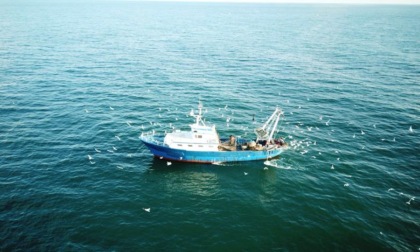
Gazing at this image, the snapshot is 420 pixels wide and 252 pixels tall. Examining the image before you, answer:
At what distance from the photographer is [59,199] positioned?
1905 inches

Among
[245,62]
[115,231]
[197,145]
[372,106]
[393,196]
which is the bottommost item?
[115,231]

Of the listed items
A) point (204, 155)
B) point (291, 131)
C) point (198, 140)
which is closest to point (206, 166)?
point (204, 155)

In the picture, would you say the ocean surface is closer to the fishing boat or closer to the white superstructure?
the fishing boat

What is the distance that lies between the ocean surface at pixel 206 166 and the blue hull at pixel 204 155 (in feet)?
4.73

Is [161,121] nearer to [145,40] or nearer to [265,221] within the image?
[265,221]

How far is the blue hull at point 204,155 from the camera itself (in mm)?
58625

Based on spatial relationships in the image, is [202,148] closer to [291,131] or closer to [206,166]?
[206,166]

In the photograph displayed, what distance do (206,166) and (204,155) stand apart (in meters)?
2.24

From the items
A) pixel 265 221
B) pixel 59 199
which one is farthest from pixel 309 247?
pixel 59 199

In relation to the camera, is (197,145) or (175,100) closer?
(197,145)

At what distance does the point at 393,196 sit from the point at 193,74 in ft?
254

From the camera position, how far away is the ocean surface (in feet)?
141

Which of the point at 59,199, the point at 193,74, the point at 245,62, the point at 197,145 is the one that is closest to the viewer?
the point at 59,199

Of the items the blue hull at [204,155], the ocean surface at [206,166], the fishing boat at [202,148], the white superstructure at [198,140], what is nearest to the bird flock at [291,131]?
the ocean surface at [206,166]
